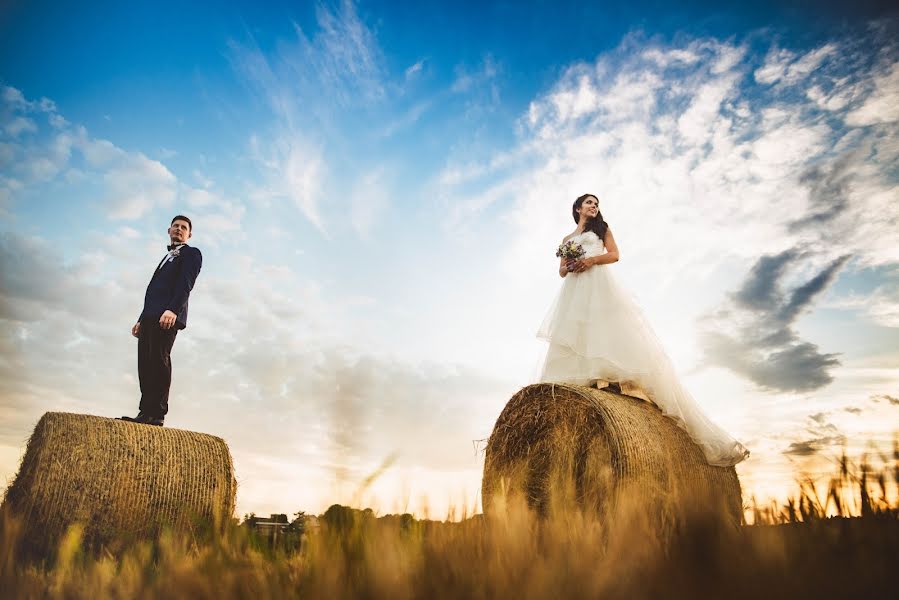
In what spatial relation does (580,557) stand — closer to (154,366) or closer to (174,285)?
(154,366)

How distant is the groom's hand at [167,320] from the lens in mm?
5684

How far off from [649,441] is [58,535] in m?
4.17

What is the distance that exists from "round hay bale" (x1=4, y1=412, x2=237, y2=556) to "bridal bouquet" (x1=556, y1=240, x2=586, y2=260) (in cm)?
378

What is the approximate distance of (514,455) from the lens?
5203mm

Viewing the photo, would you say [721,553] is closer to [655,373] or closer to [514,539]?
[514,539]

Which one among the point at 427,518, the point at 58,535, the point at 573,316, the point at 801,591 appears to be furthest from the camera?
the point at 573,316

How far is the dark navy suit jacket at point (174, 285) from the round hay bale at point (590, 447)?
3.06 m

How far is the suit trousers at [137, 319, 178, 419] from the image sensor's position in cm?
562

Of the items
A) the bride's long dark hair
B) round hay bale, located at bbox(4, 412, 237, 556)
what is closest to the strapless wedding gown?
the bride's long dark hair

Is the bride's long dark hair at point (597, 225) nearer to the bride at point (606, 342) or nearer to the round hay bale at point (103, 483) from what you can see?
the bride at point (606, 342)

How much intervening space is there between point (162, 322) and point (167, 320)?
44 mm

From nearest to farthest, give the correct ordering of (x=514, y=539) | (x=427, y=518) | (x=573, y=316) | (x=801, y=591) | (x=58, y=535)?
(x=801, y=591), (x=514, y=539), (x=427, y=518), (x=58, y=535), (x=573, y=316)

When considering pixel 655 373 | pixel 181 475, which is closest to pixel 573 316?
pixel 655 373

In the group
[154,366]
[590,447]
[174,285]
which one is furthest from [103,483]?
[590,447]
